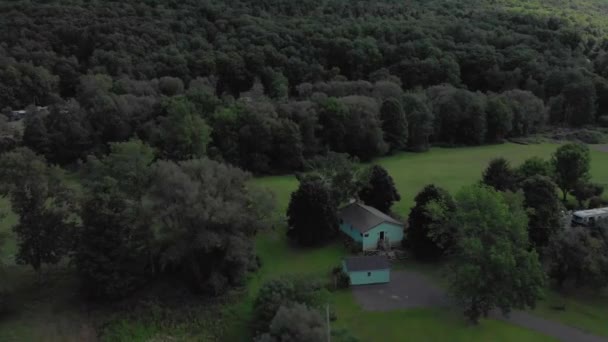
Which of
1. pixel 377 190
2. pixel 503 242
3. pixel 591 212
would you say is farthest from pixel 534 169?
pixel 503 242

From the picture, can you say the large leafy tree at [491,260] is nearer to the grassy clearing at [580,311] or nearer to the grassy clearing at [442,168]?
the grassy clearing at [580,311]

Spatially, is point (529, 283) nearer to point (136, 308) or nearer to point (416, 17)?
point (136, 308)

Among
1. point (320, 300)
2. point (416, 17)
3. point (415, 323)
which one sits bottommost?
point (415, 323)

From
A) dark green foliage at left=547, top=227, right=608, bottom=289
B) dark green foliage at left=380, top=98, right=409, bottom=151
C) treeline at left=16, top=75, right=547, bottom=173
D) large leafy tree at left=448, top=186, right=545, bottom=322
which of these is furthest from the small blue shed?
dark green foliage at left=380, top=98, right=409, bottom=151

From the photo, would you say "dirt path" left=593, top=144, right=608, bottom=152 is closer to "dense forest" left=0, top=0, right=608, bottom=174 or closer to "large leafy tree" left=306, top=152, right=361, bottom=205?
"dense forest" left=0, top=0, right=608, bottom=174

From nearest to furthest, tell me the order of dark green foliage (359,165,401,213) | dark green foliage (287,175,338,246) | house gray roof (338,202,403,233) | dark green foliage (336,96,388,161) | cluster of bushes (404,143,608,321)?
1. cluster of bushes (404,143,608,321)
2. dark green foliage (287,175,338,246)
3. house gray roof (338,202,403,233)
4. dark green foliage (359,165,401,213)
5. dark green foliage (336,96,388,161)

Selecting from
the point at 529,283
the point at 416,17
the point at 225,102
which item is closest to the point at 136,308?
the point at 529,283

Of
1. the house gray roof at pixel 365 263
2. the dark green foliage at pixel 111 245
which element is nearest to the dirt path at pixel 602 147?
the house gray roof at pixel 365 263
